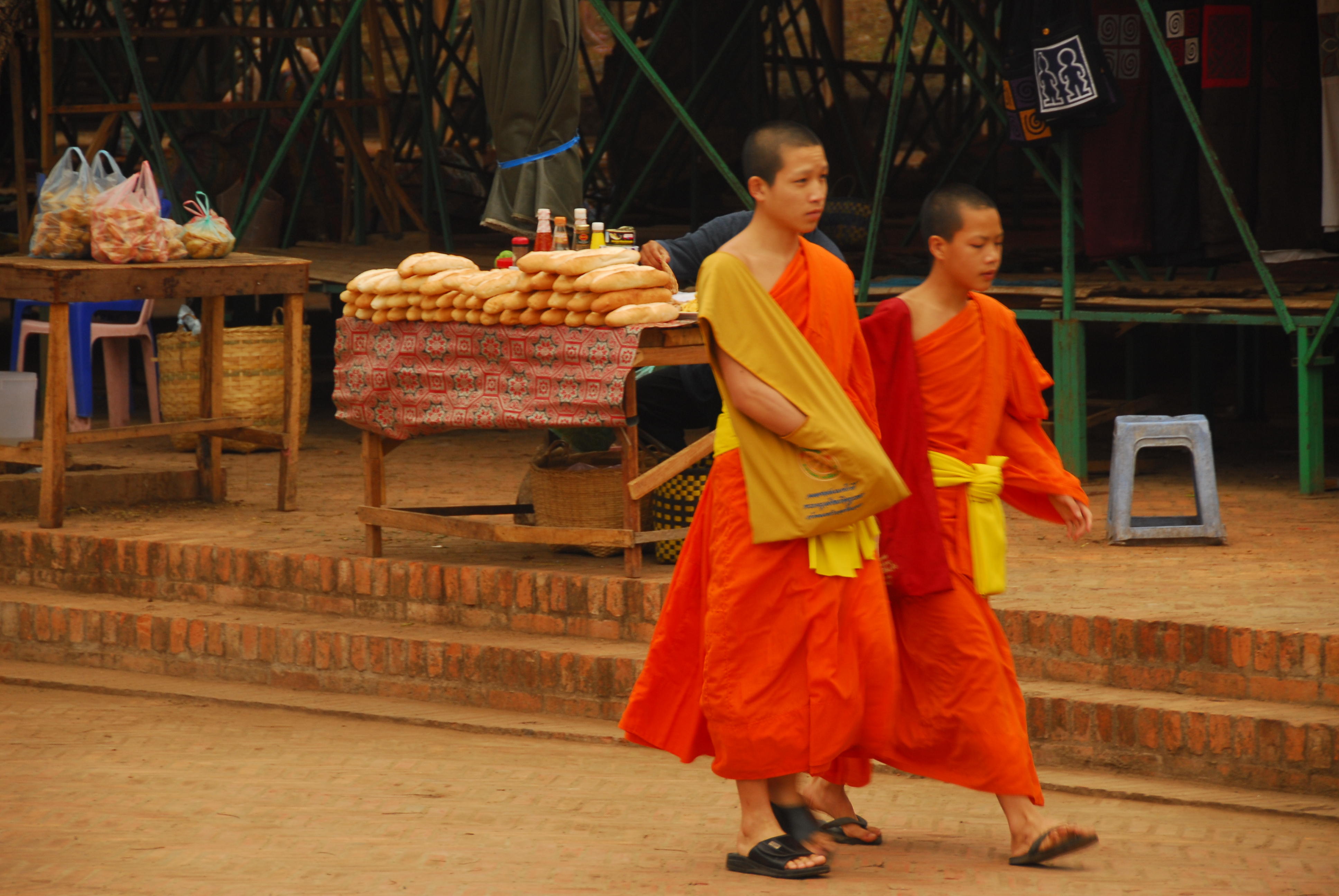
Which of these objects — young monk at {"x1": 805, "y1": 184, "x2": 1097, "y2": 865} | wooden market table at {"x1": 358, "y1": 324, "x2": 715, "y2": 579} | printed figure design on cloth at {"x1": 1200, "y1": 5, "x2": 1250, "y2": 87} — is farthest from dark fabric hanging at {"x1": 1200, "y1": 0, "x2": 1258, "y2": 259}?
young monk at {"x1": 805, "y1": 184, "x2": 1097, "y2": 865}

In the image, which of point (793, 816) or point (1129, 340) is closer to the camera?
point (793, 816)

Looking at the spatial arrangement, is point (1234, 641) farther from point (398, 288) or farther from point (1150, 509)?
point (398, 288)

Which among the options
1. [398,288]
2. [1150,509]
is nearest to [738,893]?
[398,288]

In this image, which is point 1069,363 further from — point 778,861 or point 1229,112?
point 778,861

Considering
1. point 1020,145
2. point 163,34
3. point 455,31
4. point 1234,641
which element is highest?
point 455,31

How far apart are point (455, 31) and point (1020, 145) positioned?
40.5ft

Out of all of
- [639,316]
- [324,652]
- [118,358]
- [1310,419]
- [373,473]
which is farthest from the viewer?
[118,358]

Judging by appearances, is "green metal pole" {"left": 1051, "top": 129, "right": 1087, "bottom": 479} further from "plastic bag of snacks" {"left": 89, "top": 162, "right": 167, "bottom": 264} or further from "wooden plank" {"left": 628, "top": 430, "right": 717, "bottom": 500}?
"plastic bag of snacks" {"left": 89, "top": 162, "right": 167, "bottom": 264}

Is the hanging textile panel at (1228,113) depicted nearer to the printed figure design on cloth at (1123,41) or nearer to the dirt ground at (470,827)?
the printed figure design on cloth at (1123,41)

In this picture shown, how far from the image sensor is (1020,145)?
705cm

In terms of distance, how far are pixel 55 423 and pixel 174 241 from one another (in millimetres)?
785

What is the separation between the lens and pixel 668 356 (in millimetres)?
5199

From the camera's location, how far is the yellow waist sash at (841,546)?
11.7 ft

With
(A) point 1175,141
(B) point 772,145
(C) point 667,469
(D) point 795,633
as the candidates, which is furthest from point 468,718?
(A) point 1175,141
